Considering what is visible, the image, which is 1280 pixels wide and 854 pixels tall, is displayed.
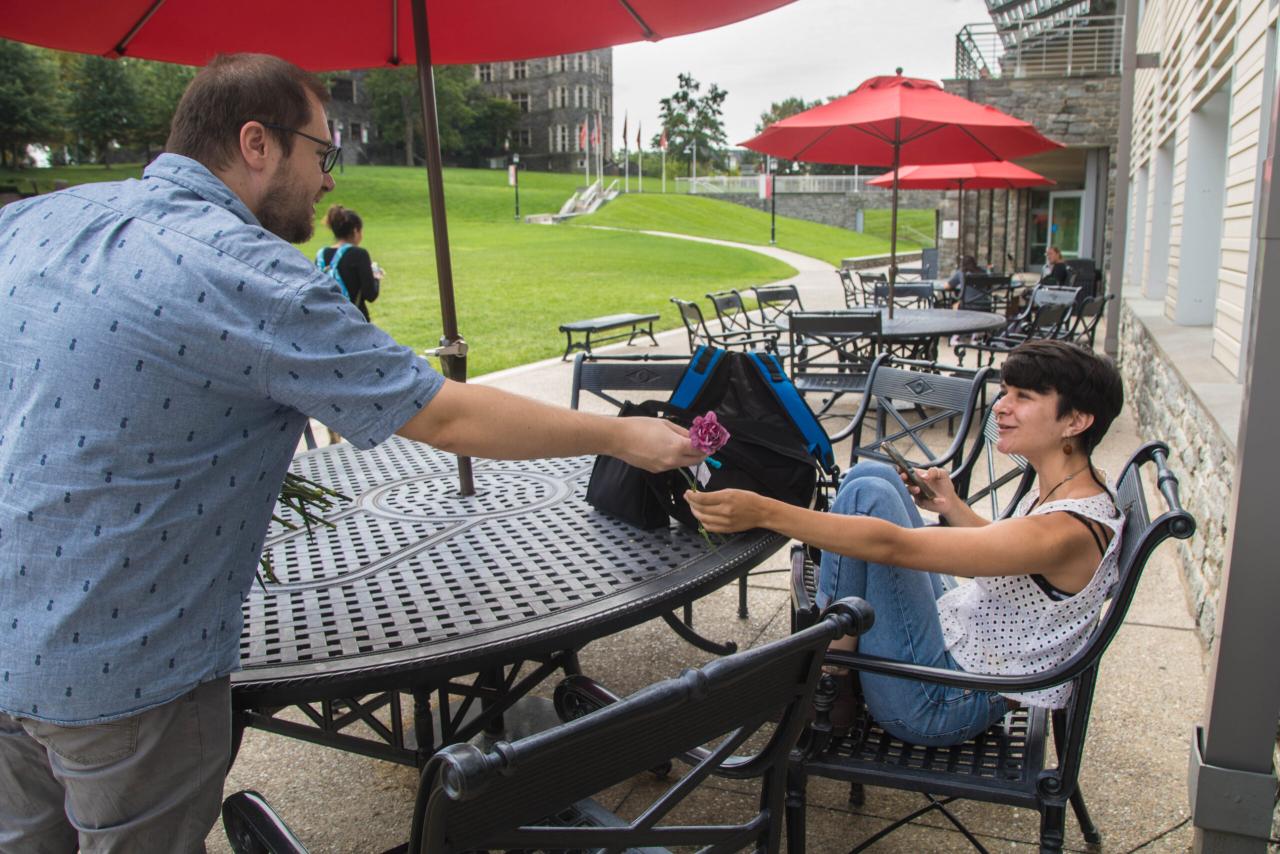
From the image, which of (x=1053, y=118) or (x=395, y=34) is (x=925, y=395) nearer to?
(x=395, y=34)

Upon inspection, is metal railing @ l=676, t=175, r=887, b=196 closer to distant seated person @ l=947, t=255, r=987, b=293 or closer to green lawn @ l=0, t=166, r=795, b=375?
green lawn @ l=0, t=166, r=795, b=375

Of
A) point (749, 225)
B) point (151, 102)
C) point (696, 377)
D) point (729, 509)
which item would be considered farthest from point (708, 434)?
point (151, 102)

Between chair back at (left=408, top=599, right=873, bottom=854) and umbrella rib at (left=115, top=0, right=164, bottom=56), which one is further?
umbrella rib at (left=115, top=0, right=164, bottom=56)

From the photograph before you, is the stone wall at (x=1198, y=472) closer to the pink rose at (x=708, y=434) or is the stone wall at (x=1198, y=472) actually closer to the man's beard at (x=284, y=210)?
the pink rose at (x=708, y=434)

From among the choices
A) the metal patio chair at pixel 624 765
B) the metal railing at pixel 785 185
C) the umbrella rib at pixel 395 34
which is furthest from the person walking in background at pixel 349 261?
the metal railing at pixel 785 185

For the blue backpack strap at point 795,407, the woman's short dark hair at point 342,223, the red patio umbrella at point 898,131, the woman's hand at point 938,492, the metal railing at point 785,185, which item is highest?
the metal railing at point 785,185

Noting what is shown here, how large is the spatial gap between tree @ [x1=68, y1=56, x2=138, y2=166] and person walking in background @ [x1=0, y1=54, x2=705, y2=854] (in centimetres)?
6793

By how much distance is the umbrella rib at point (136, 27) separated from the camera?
2889 millimetres

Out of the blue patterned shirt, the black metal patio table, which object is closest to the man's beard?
the blue patterned shirt

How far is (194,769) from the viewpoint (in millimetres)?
1429

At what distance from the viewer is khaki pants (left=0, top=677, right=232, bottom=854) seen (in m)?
1.35

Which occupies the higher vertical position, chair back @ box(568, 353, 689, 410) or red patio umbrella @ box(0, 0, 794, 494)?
red patio umbrella @ box(0, 0, 794, 494)

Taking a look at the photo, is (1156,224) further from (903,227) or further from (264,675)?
(903,227)

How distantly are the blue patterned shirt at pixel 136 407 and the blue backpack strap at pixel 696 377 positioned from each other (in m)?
1.22
